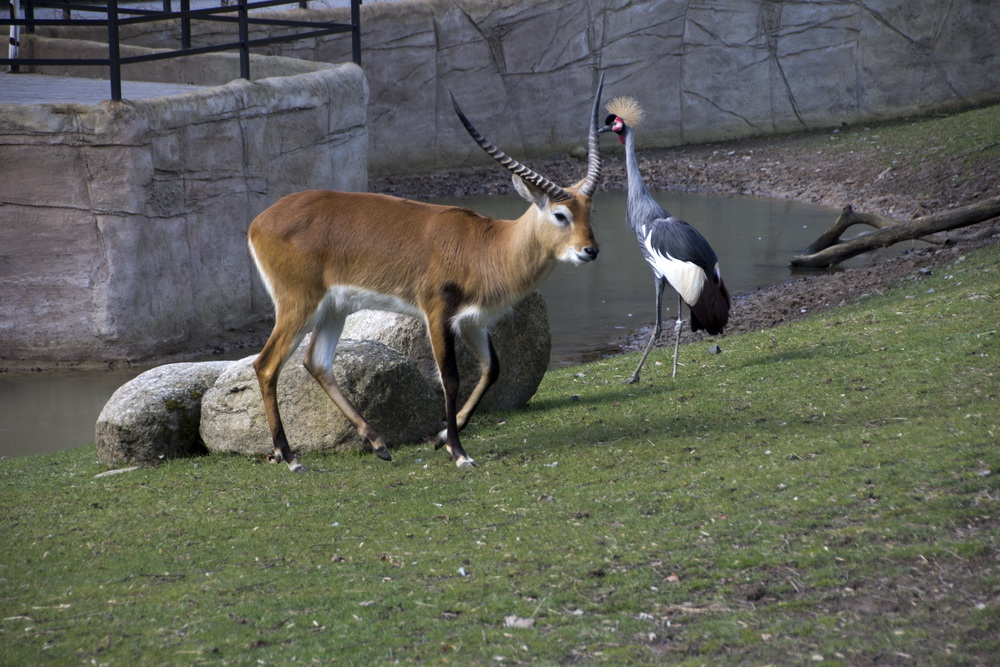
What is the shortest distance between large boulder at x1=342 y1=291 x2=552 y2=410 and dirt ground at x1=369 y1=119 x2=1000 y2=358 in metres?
2.84

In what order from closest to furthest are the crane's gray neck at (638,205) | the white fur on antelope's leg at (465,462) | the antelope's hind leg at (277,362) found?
the white fur on antelope's leg at (465,462) < the antelope's hind leg at (277,362) < the crane's gray neck at (638,205)

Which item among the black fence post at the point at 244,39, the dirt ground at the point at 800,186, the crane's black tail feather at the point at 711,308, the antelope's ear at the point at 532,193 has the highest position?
the black fence post at the point at 244,39

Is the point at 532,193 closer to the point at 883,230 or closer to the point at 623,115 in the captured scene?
the point at 623,115

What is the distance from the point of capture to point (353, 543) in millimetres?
5180

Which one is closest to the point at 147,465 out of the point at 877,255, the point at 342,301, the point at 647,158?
the point at 342,301

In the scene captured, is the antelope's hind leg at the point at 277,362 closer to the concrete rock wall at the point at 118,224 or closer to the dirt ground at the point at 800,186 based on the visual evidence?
the concrete rock wall at the point at 118,224

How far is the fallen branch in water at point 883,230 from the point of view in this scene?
36.7ft

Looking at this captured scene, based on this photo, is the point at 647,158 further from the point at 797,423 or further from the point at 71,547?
the point at 71,547

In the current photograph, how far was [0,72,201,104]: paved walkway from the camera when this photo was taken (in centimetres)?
1251

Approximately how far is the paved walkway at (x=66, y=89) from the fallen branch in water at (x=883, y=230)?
738cm

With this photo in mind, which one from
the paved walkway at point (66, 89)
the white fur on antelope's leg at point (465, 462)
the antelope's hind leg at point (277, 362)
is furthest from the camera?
the paved walkway at point (66, 89)

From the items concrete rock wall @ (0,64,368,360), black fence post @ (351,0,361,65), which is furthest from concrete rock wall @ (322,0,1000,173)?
concrete rock wall @ (0,64,368,360)

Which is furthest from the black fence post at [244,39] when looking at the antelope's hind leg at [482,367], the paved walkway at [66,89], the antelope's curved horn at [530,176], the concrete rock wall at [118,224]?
the antelope's hind leg at [482,367]

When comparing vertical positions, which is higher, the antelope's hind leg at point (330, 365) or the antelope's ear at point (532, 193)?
the antelope's ear at point (532, 193)
